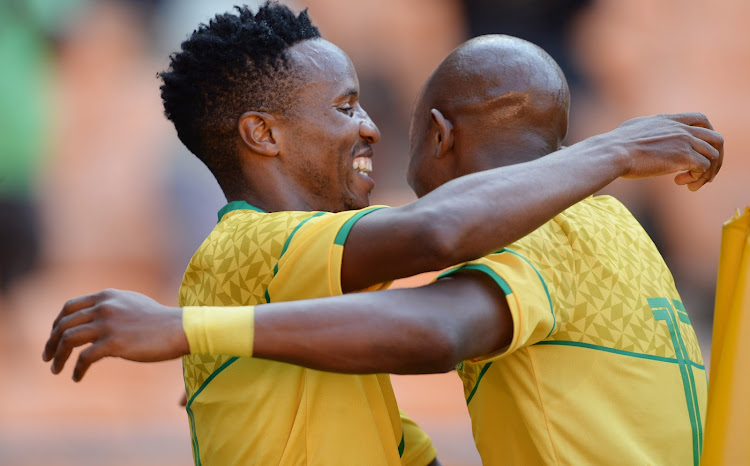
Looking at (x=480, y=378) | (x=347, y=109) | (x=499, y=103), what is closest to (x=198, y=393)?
(x=480, y=378)

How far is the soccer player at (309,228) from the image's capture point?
1849 mm

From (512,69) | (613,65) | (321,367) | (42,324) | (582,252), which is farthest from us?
(613,65)

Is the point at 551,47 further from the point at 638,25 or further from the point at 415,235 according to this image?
the point at 415,235

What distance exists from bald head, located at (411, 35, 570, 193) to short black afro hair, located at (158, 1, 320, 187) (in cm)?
48

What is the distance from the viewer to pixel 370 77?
26.3 ft

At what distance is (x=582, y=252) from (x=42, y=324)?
645 cm

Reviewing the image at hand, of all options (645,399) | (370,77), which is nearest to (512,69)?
(645,399)

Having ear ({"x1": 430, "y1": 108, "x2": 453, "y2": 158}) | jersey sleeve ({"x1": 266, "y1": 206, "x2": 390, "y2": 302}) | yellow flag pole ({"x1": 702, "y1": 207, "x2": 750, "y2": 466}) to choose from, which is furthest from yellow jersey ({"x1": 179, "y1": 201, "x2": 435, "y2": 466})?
yellow flag pole ({"x1": 702, "y1": 207, "x2": 750, "y2": 466})

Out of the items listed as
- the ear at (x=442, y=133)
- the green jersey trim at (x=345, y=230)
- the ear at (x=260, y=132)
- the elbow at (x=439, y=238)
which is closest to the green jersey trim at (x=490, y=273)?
the elbow at (x=439, y=238)

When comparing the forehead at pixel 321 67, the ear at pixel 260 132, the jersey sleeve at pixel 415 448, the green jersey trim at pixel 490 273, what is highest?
the forehead at pixel 321 67

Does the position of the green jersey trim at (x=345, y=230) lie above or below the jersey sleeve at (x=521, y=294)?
above

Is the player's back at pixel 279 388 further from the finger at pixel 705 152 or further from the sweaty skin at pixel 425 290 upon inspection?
the finger at pixel 705 152

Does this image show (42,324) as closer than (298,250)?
No

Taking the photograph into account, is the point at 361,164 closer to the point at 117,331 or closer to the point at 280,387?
the point at 280,387
